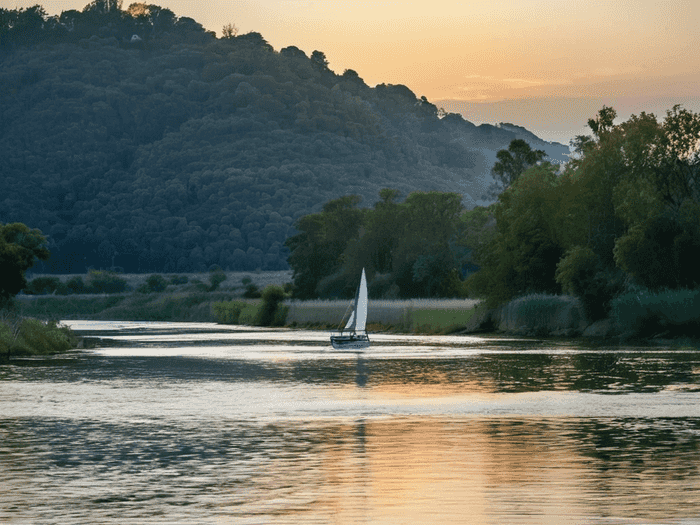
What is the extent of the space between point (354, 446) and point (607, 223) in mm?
72850

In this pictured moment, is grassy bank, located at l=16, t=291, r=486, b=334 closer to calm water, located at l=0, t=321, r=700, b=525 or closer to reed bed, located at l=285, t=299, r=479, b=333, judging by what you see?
reed bed, located at l=285, t=299, r=479, b=333

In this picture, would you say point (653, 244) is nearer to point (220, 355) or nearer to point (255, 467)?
point (220, 355)

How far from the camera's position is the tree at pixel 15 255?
70938 millimetres

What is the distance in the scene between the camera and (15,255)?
2803 inches

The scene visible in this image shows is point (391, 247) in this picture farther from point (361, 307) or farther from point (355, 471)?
point (355, 471)

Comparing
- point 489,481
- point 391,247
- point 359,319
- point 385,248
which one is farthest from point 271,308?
point 489,481

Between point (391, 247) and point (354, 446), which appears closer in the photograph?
point (354, 446)

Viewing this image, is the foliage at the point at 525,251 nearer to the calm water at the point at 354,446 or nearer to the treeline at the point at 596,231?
the treeline at the point at 596,231

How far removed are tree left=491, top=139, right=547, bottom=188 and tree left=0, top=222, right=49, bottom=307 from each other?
77.3 metres

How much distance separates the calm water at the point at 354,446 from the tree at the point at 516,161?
313ft

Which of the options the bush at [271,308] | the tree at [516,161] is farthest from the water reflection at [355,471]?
the tree at [516,161]

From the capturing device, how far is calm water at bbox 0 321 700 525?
54.7ft

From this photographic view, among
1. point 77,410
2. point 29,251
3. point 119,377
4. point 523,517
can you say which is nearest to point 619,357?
point 119,377

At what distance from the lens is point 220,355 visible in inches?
2576
